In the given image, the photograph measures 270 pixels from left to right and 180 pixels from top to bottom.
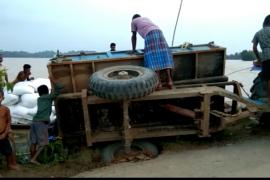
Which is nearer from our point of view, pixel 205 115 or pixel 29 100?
pixel 205 115

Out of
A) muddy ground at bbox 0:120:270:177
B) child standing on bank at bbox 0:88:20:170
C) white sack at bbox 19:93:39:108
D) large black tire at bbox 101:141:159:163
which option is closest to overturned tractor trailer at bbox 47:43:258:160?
large black tire at bbox 101:141:159:163

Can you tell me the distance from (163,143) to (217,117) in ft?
3.38

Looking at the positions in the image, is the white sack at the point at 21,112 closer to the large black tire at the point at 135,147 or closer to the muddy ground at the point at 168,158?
the muddy ground at the point at 168,158

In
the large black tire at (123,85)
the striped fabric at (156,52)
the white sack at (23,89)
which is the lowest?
the white sack at (23,89)

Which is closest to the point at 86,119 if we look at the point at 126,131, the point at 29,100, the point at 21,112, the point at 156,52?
the point at 126,131

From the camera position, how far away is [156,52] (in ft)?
23.5

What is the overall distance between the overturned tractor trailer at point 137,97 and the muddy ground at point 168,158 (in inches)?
11.4

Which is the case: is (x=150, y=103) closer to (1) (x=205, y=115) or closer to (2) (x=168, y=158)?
(1) (x=205, y=115)

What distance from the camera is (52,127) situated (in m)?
7.72

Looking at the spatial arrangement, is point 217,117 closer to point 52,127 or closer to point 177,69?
point 177,69

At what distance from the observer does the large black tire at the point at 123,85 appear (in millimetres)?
6109

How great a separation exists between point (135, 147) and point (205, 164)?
1.36m

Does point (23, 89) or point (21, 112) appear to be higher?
point (23, 89)

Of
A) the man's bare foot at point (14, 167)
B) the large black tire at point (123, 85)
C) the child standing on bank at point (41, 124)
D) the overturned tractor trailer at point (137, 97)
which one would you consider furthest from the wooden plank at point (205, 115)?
the man's bare foot at point (14, 167)
